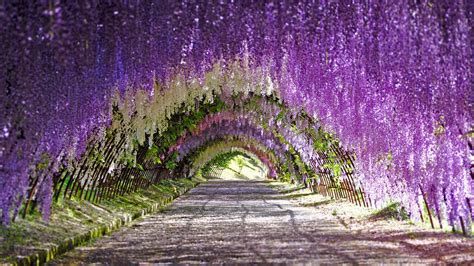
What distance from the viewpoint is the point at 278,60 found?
349 inches

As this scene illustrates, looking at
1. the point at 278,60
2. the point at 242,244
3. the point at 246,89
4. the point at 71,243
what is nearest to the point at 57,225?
the point at 71,243

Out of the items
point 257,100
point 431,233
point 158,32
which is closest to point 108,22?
point 158,32

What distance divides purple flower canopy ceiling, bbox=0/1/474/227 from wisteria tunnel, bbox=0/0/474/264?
0.02m

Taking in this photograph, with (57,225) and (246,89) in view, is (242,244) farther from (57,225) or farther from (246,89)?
(246,89)

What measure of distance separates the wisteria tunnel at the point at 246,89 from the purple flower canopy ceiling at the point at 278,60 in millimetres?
17

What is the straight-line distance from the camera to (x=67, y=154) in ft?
33.2

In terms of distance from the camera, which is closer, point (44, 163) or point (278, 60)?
point (278, 60)

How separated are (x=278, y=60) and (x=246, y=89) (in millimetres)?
4691

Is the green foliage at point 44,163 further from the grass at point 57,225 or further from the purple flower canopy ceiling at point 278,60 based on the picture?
the grass at point 57,225

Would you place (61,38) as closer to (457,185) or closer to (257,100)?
(457,185)

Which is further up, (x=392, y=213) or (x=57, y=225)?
(x=392, y=213)

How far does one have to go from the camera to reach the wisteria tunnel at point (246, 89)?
18.0 feet

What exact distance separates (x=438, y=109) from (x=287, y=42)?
1606 millimetres

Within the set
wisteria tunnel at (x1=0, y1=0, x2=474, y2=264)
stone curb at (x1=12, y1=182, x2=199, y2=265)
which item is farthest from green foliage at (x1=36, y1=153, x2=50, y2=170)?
stone curb at (x1=12, y1=182, x2=199, y2=265)
